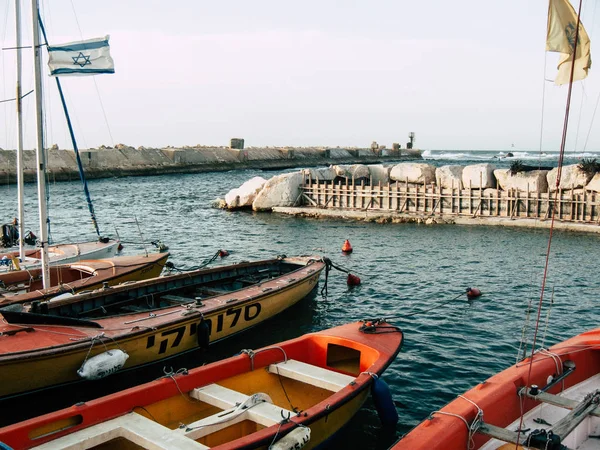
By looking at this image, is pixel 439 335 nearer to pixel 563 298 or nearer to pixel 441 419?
pixel 563 298

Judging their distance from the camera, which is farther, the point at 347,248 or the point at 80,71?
the point at 347,248

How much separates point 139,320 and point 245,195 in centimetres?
3253

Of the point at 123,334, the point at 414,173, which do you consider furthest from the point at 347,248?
the point at 123,334

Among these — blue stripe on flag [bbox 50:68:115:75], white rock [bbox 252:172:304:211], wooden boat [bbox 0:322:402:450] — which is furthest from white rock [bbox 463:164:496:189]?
wooden boat [bbox 0:322:402:450]

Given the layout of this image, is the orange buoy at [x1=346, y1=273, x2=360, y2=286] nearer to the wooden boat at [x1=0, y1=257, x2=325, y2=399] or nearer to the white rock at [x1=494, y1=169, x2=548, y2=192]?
the wooden boat at [x1=0, y1=257, x2=325, y2=399]

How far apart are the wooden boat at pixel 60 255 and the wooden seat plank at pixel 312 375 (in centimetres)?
1209

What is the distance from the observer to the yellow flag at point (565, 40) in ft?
25.3

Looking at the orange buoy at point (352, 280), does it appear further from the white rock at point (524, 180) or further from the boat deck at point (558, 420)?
the white rock at point (524, 180)

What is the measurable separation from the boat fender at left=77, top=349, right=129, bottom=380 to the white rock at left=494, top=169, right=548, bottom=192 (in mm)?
30455

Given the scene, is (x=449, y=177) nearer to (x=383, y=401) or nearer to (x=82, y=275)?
(x=82, y=275)

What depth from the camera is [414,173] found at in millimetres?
42000

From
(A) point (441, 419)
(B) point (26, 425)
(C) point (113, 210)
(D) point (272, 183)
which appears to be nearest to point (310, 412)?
(A) point (441, 419)

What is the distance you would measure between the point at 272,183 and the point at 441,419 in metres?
37.4

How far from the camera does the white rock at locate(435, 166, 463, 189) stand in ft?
129
